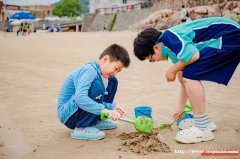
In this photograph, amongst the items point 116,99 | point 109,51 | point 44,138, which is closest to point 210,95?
point 116,99

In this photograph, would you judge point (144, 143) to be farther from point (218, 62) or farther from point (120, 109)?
point (218, 62)

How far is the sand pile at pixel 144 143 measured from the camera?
2.17 meters

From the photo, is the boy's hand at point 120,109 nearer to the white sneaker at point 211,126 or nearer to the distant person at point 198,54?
the distant person at point 198,54

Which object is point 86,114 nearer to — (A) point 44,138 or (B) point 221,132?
(A) point 44,138

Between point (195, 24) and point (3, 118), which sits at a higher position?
point (195, 24)

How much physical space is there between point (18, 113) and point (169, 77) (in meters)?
1.53

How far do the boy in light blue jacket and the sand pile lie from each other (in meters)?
0.20

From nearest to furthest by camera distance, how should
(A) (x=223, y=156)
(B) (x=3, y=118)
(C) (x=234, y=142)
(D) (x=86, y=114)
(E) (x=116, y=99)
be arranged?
(A) (x=223, y=156)
(C) (x=234, y=142)
(D) (x=86, y=114)
(B) (x=3, y=118)
(E) (x=116, y=99)

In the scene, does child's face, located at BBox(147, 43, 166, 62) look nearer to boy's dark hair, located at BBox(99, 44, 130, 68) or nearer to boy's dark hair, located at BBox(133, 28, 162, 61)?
boy's dark hair, located at BBox(133, 28, 162, 61)

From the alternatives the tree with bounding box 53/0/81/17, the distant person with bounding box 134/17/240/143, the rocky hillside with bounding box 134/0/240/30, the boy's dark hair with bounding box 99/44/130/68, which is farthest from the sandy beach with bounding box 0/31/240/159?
the tree with bounding box 53/0/81/17

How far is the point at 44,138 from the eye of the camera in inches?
97.1

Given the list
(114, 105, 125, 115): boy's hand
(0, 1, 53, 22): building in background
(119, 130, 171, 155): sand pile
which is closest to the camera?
(119, 130, 171, 155): sand pile

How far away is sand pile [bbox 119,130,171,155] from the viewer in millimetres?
2168

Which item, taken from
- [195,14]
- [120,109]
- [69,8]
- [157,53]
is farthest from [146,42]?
[69,8]
